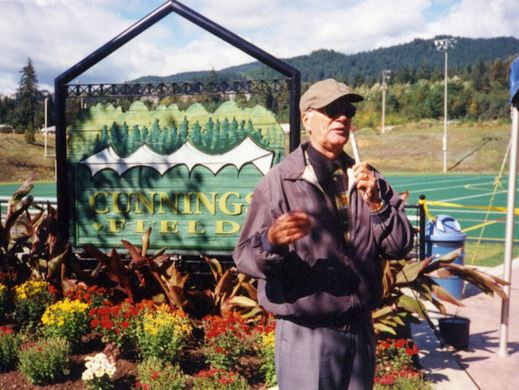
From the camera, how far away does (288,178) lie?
2385mm

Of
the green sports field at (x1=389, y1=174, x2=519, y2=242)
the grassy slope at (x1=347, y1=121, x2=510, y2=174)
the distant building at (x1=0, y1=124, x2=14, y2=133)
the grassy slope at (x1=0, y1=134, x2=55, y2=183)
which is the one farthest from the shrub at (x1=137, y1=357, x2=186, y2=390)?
the distant building at (x1=0, y1=124, x2=14, y2=133)

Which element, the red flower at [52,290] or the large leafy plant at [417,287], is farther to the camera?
the red flower at [52,290]

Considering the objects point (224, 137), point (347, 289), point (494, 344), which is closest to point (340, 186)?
point (347, 289)

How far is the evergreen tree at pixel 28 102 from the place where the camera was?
126 feet

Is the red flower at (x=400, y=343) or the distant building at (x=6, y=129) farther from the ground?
the distant building at (x=6, y=129)

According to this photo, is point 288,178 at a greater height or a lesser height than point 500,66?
lesser

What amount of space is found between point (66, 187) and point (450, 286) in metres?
4.56

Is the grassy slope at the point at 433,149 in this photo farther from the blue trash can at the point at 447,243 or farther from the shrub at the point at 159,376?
the shrub at the point at 159,376

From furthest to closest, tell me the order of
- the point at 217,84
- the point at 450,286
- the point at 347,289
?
the point at 450,286, the point at 217,84, the point at 347,289

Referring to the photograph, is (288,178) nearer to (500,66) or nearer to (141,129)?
(141,129)

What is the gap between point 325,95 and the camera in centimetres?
226

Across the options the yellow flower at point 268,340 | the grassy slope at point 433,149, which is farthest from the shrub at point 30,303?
the grassy slope at point 433,149

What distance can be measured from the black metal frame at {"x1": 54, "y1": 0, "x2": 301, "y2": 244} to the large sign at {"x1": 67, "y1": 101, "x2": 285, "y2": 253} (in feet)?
0.31

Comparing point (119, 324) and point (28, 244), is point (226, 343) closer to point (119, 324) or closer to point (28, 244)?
point (119, 324)
